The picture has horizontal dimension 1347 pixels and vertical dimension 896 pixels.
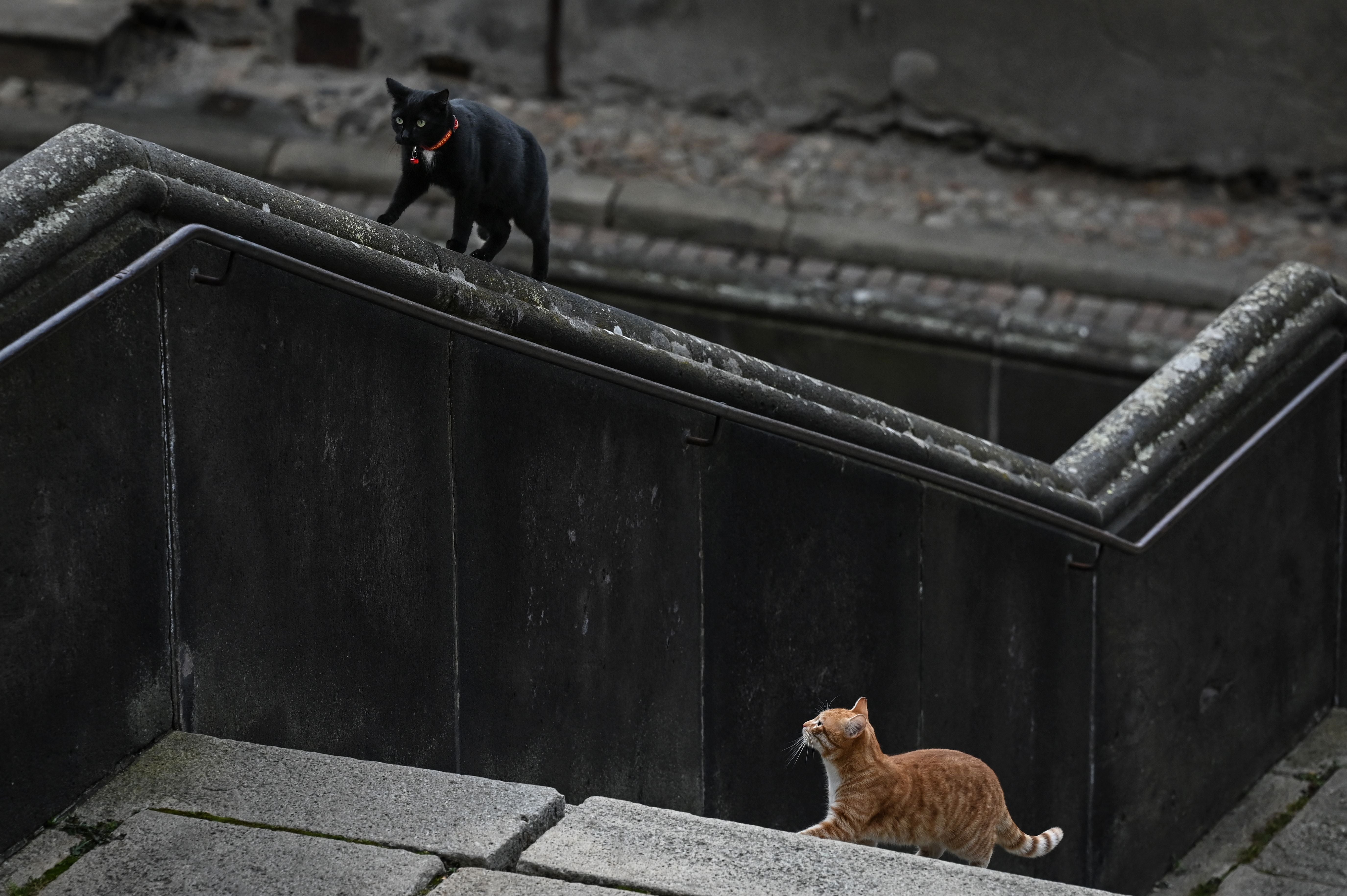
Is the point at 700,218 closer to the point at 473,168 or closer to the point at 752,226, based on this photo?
the point at 752,226

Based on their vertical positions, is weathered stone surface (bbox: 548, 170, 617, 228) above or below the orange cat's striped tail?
above

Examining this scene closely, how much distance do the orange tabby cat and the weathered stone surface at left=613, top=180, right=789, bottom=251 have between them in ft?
15.7

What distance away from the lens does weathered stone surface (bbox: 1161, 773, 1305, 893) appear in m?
5.26

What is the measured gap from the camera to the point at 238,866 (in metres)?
2.61

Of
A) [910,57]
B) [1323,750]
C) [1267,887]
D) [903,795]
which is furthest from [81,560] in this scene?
[910,57]

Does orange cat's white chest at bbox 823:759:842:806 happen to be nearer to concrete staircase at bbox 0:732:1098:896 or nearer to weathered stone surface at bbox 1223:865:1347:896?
concrete staircase at bbox 0:732:1098:896

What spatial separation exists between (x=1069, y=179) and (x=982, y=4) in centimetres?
99

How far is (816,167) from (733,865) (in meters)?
6.69

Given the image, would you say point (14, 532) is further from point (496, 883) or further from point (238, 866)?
point (496, 883)

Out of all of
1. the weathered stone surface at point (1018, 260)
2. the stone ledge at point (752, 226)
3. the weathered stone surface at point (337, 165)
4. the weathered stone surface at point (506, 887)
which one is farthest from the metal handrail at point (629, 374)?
the weathered stone surface at point (337, 165)

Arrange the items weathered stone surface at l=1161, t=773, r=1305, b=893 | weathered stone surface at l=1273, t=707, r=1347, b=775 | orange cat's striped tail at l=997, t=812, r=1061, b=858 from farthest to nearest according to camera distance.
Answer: weathered stone surface at l=1273, t=707, r=1347, b=775 < weathered stone surface at l=1161, t=773, r=1305, b=893 < orange cat's striped tail at l=997, t=812, r=1061, b=858

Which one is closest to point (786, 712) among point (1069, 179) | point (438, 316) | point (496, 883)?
point (438, 316)

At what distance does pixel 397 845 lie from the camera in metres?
2.70

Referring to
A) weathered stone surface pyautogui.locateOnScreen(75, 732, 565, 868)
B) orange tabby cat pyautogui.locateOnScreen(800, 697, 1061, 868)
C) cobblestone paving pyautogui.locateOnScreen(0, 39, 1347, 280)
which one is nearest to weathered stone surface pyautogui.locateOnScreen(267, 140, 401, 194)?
cobblestone paving pyautogui.locateOnScreen(0, 39, 1347, 280)
